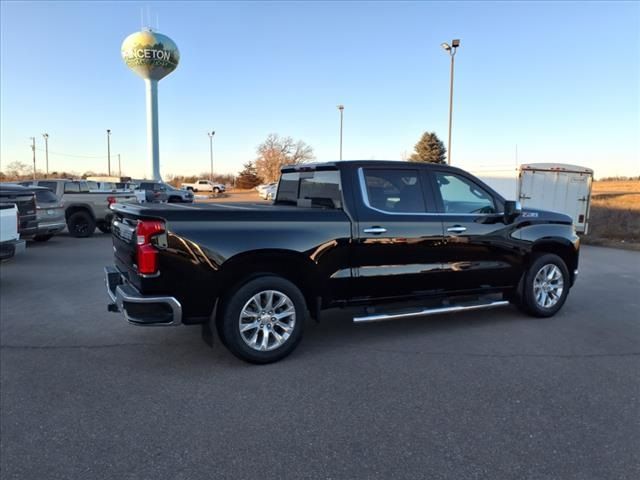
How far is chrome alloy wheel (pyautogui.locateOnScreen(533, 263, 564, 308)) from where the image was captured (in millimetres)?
6262

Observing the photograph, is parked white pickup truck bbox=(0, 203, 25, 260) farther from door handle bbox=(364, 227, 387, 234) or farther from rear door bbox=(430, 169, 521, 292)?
rear door bbox=(430, 169, 521, 292)

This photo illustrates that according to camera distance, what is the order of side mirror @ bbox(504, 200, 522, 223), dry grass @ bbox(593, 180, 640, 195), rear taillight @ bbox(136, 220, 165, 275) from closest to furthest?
1. rear taillight @ bbox(136, 220, 165, 275)
2. side mirror @ bbox(504, 200, 522, 223)
3. dry grass @ bbox(593, 180, 640, 195)

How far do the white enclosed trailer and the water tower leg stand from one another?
40115mm

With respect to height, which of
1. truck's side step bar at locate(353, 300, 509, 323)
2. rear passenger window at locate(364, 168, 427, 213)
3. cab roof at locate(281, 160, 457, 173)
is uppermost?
cab roof at locate(281, 160, 457, 173)

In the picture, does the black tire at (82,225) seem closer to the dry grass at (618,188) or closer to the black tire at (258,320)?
the black tire at (258,320)

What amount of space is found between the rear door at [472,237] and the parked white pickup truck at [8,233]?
6462mm

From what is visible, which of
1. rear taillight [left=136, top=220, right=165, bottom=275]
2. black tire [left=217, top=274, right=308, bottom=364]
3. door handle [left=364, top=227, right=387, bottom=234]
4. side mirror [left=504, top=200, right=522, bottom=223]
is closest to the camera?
rear taillight [left=136, top=220, right=165, bottom=275]

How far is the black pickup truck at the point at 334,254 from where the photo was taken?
14.0 ft

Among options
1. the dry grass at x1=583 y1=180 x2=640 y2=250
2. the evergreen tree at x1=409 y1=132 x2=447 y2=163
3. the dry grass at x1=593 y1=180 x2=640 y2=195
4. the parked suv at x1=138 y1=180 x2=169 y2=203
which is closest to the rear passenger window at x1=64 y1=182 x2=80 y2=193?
the parked suv at x1=138 y1=180 x2=169 y2=203

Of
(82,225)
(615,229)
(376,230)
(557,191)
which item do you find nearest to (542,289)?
(376,230)

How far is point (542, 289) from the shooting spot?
630cm

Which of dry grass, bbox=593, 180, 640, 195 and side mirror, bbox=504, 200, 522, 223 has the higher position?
dry grass, bbox=593, 180, 640, 195

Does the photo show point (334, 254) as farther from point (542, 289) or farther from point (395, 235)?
point (542, 289)

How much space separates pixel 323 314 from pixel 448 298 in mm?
1575
